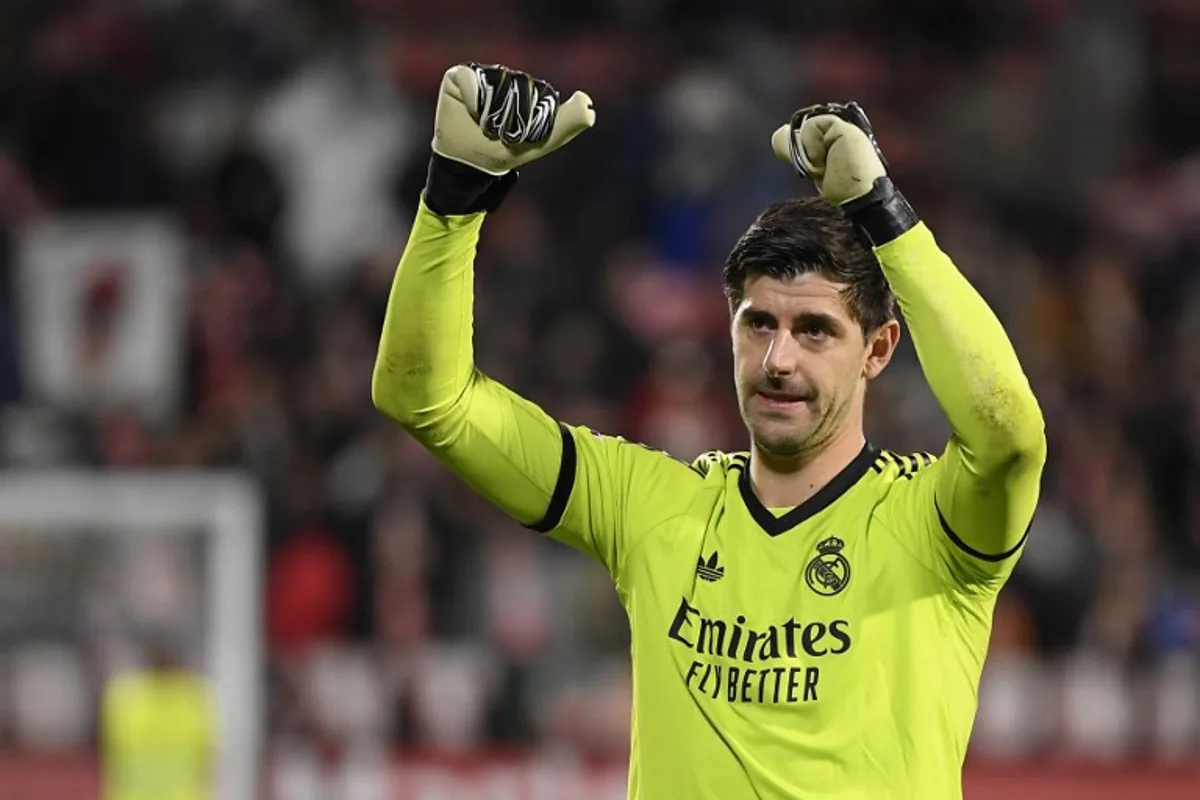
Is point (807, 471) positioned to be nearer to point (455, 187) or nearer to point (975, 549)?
point (975, 549)

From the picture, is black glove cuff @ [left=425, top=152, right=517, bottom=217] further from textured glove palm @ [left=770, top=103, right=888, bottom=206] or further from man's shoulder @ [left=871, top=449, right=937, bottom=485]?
man's shoulder @ [left=871, top=449, right=937, bottom=485]

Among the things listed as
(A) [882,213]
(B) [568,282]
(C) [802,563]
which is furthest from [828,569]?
(B) [568,282]

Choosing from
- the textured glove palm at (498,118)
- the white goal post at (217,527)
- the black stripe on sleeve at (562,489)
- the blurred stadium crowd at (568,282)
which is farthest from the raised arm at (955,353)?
the white goal post at (217,527)

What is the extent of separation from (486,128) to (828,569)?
34.4 inches

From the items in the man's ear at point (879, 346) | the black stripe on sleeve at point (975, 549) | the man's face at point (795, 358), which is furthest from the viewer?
the man's ear at point (879, 346)

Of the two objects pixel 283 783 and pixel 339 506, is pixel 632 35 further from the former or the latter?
pixel 283 783

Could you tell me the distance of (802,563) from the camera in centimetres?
357

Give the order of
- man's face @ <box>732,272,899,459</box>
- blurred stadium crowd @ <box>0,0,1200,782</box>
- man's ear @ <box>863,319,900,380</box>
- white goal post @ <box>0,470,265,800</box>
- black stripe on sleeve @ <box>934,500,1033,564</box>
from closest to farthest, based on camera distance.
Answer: black stripe on sleeve @ <box>934,500,1033,564</box>, man's face @ <box>732,272,899,459</box>, man's ear @ <box>863,319,900,380</box>, blurred stadium crowd @ <box>0,0,1200,782</box>, white goal post @ <box>0,470,265,800</box>

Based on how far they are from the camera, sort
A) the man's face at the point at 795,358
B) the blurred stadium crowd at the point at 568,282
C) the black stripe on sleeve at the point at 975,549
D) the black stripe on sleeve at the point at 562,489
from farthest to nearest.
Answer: the blurred stadium crowd at the point at 568,282 → the black stripe on sleeve at the point at 562,489 → the man's face at the point at 795,358 → the black stripe on sleeve at the point at 975,549

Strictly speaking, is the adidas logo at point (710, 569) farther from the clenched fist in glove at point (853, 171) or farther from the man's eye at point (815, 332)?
the clenched fist in glove at point (853, 171)

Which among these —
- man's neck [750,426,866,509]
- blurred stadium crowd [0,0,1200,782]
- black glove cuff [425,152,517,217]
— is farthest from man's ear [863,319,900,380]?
blurred stadium crowd [0,0,1200,782]

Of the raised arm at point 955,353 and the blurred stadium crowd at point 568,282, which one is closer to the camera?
the raised arm at point 955,353

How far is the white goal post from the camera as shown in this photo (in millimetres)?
9016

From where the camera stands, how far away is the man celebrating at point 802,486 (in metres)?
3.34
